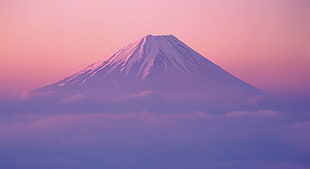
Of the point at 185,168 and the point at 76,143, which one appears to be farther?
the point at 76,143

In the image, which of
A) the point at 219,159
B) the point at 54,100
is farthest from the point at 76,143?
the point at 219,159

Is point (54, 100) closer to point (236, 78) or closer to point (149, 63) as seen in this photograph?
point (149, 63)

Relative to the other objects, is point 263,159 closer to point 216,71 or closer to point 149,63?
point 216,71

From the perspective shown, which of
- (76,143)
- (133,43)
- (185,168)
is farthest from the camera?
(76,143)

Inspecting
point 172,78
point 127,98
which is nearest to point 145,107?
point 127,98

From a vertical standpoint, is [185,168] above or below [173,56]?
below

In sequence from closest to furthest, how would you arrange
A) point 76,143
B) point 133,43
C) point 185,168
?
point 133,43 < point 185,168 < point 76,143
